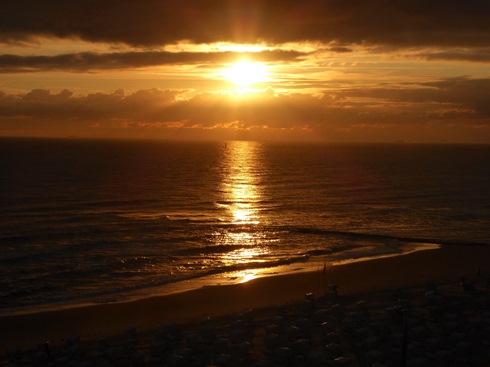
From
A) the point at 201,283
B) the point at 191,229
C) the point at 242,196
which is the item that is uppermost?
the point at 242,196

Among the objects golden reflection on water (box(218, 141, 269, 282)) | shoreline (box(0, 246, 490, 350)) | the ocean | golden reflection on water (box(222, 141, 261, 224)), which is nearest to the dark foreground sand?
shoreline (box(0, 246, 490, 350))

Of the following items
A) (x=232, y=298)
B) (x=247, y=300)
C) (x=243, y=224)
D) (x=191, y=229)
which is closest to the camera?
(x=247, y=300)

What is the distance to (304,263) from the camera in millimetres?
42844

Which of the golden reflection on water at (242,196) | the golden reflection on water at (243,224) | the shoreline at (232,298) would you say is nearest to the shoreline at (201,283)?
the golden reflection on water at (243,224)

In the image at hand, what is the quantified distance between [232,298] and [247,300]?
1.01m

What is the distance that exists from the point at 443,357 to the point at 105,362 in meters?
13.4

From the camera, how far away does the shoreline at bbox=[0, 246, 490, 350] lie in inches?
1114

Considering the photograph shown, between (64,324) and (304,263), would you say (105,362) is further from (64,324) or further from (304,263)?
(304,263)

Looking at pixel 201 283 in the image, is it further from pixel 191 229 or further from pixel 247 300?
pixel 191 229

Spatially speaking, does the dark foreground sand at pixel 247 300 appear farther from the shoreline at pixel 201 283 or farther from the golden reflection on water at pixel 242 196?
the golden reflection on water at pixel 242 196

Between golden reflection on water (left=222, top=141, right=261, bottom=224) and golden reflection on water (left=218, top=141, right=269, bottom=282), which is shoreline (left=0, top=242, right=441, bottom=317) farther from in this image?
golden reflection on water (left=222, top=141, right=261, bottom=224)

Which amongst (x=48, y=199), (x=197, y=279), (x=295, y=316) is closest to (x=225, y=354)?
(x=295, y=316)

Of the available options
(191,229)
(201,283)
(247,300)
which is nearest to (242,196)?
(191,229)

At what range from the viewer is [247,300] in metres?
33.2
